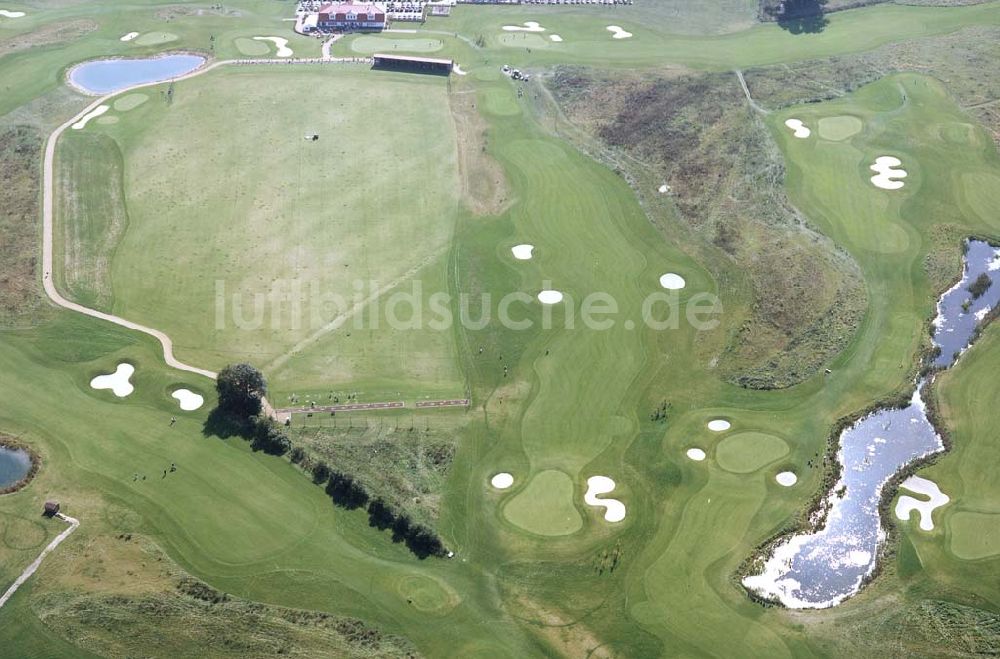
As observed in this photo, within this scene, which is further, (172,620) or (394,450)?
(394,450)

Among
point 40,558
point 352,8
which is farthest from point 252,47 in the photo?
point 40,558

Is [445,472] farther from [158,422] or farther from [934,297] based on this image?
[934,297]

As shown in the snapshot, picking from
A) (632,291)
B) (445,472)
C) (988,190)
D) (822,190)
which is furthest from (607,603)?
(988,190)

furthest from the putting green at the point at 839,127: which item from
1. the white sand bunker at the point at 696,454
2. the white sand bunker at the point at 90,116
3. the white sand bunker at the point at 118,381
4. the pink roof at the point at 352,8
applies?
the white sand bunker at the point at 90,116

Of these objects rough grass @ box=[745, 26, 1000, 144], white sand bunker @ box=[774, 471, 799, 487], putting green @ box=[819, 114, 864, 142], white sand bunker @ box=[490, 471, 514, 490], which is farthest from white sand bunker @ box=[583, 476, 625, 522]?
rough grass @ box=[745, 26, 1000, 144]

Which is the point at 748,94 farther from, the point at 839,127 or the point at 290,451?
the point at 290,451
